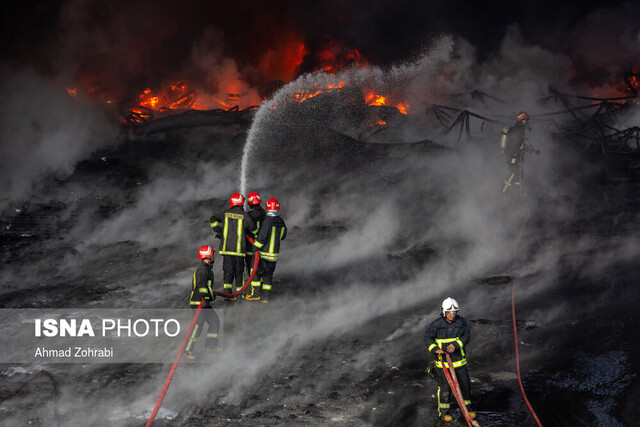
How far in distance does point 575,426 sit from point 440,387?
1.25m

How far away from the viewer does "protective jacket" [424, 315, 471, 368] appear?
5324 millimetres

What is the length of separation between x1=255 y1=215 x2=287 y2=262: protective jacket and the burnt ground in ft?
2.40

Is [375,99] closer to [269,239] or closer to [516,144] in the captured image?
[516,144]

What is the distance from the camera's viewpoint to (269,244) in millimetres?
8359

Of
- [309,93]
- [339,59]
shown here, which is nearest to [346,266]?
[309,93]

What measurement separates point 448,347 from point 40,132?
12.9 m

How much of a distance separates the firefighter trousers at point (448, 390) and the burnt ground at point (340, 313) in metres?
0.16

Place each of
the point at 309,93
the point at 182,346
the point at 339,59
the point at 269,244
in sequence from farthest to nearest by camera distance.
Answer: the point at 339,59 < the point at 309,93 < the point at 269,244 < the point at 182,346

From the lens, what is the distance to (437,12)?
74.9ft

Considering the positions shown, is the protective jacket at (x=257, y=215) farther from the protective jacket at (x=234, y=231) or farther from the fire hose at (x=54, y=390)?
the fire hose at (x=54, y=390)

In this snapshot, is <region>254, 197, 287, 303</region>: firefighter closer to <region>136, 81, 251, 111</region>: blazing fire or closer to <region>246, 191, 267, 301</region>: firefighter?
<region>246, 191, 267, 301</region>: firefighter

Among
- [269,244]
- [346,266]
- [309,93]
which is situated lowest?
[346,266]

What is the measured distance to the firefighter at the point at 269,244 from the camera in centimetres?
833

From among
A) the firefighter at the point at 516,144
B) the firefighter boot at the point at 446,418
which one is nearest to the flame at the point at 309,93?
the firefighter at the point at 516,144
